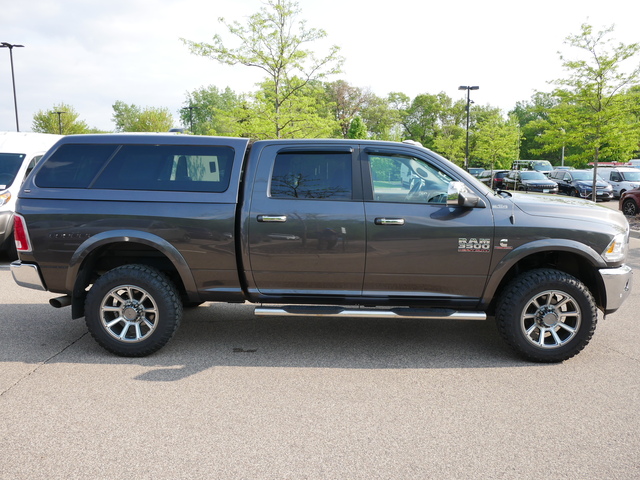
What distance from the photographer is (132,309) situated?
476 centimetres

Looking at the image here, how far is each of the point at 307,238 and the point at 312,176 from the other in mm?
593

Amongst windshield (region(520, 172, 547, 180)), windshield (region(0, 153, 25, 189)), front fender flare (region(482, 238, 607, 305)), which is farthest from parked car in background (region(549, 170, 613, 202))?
windshield (region(0, 153, 25, 189))

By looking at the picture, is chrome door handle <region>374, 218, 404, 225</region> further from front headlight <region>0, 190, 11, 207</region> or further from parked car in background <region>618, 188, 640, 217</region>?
parked car in background <region>618, 188, 640, 217</region>

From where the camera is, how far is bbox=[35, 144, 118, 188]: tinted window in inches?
191

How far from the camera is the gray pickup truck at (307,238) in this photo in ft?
15.0

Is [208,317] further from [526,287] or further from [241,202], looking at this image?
[526,287]

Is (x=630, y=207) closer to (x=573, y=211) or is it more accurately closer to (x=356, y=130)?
(x=573, y=211)

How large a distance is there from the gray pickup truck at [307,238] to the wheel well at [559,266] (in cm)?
2

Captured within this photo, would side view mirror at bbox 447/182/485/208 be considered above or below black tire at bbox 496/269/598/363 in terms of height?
above

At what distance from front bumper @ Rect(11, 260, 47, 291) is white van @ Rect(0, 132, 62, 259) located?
491 centimetres

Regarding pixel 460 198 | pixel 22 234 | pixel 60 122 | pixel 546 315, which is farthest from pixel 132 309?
pixel 60 122

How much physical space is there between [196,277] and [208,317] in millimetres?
1490

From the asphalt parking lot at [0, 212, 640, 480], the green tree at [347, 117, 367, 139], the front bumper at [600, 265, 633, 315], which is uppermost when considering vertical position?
the green tree at [347, 117, 367, 139]

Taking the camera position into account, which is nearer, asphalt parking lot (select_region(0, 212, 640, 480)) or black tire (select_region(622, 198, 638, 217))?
asphalt parking lot (select_region(0, 212, 640, 480))
